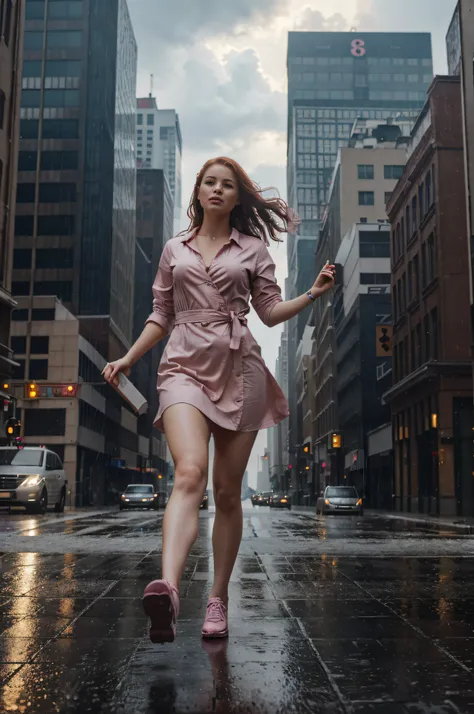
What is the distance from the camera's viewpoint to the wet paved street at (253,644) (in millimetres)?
2803

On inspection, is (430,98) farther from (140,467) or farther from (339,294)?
(140,467)

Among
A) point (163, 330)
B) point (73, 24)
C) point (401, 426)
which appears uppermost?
point (73, 24)

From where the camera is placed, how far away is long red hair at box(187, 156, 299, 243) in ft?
14.9

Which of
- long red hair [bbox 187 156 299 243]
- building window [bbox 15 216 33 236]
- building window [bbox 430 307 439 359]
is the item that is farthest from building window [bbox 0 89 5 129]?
long red hair [bbox 187 156 299 243]

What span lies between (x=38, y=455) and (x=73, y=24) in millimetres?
56428

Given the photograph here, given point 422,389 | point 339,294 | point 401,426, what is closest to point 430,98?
point 422,389

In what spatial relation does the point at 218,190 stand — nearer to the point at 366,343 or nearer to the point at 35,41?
the point at 366,343

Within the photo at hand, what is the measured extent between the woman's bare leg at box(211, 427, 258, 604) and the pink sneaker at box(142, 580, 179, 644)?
0.95m

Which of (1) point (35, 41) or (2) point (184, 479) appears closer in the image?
(2) point (184, 479)

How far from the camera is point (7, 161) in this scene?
1545 inches

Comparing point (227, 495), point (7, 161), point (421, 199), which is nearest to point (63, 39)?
point (7, 161)

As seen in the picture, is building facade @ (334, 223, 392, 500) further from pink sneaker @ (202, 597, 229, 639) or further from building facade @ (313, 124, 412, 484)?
pink sneaker @ (202, 597, 229, 639)

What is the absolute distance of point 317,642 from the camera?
3850mm

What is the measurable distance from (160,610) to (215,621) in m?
0.92
